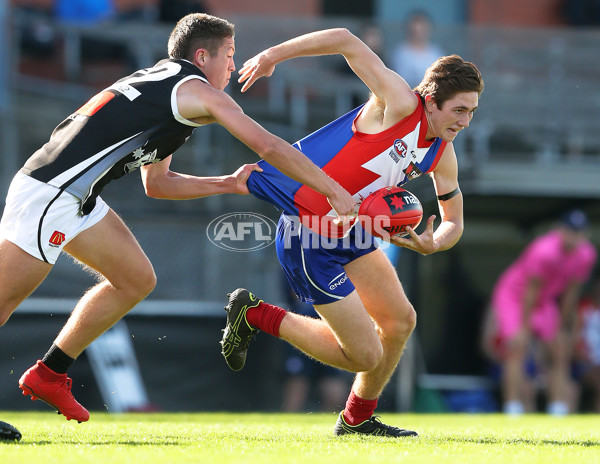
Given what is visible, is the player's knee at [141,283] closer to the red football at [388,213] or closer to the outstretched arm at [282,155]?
the outstretched arm at [282,155]

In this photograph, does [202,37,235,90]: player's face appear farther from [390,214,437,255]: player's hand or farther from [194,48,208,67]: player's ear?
[390,214,437,255]: player's hand

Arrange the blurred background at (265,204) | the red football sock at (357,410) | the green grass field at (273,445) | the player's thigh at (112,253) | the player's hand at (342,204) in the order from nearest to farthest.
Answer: the green grass field at (273,445) → the player's hand at (342,204) → the player's thigh at (112,253) → the red football sock at (357,410) → the blurred background at (265,204)

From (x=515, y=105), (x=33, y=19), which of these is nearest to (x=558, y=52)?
(x=515, y=105)

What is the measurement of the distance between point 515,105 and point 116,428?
7.58 meters

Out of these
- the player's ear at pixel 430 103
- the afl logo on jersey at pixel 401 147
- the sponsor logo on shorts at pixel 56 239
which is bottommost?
the sponsor logo on shorts at pixel 56 239

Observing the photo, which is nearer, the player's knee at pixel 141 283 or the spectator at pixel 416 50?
the player's knee at pixel 141 283

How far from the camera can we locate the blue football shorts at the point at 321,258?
5191 mm

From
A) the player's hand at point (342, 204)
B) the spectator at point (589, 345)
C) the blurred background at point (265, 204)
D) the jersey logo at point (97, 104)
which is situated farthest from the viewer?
the spectator at point (589, 345)

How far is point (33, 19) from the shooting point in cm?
1079

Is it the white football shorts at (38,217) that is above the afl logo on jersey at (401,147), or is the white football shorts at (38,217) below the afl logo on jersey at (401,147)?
below

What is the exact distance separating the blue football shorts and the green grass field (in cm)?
83

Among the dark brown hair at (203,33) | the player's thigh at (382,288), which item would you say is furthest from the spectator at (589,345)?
the dark brown hair at (203,33)

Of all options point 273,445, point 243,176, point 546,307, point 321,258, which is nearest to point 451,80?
point 321,258

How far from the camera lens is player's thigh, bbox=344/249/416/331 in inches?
209
